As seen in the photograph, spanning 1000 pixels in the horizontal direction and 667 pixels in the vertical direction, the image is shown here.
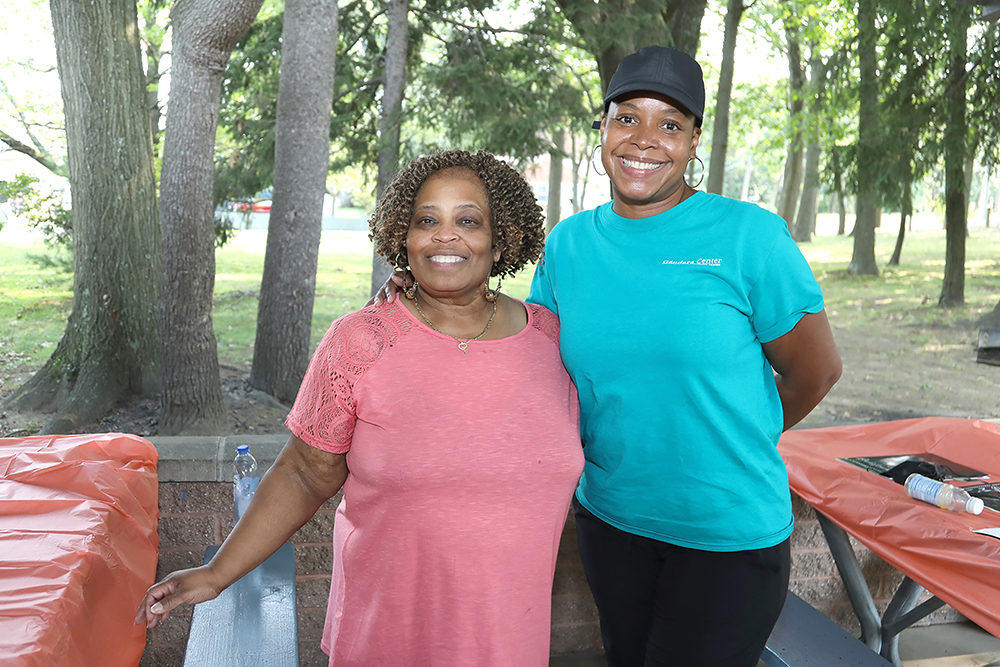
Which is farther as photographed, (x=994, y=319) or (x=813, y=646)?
(x=994, y=319)

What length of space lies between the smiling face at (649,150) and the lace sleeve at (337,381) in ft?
2.36

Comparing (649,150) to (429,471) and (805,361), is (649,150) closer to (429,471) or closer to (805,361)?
(805,361)

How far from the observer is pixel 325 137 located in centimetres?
648

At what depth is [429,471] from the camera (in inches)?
64.7

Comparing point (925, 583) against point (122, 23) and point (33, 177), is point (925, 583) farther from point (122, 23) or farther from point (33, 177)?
point (33, 177)

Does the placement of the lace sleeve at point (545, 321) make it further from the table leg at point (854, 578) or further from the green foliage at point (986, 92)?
the green foliage at point (986, 92)

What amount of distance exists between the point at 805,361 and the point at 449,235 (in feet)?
3.04

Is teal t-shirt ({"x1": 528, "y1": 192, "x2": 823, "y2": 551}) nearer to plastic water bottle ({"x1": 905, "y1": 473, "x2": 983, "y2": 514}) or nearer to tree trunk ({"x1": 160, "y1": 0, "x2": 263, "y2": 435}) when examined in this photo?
plastic water bottle ({"x1": 905, "y1": 473, "x2": 983, "y2": 514})

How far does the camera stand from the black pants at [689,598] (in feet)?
6.03

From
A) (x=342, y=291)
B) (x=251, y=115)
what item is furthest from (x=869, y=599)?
(x=342, y=291)

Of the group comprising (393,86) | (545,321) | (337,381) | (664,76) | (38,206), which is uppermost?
(393,86)

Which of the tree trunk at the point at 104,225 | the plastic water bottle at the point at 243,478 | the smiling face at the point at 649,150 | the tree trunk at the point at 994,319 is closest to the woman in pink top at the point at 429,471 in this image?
the smiling face at the point at 649,150

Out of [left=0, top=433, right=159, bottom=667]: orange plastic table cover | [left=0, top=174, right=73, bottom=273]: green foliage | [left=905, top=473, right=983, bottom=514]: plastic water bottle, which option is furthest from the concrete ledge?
[left=0, top=174, right=73, bottom=273]: green foliage

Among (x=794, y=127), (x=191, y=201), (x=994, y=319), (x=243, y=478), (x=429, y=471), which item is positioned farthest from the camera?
(x=794, y=127)
